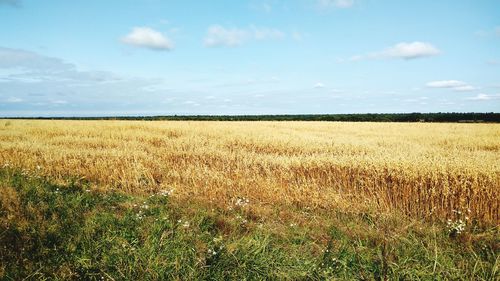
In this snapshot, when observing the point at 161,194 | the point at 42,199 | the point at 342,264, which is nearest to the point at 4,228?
the point at 42,199

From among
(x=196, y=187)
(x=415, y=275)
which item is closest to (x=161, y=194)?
(x=196, y=187)

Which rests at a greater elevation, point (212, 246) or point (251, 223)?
point (212, 246)

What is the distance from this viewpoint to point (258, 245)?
4.71 m

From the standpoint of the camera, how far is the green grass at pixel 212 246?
4125 millimetres

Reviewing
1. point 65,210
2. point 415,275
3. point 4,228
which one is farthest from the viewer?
point 65,210

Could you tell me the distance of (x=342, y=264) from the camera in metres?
4.29

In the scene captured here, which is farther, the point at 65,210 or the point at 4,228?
the point at 65,210

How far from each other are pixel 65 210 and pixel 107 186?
7.91 ft

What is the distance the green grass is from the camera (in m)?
4.12

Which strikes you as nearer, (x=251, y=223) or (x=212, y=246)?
(x=212, y=246)

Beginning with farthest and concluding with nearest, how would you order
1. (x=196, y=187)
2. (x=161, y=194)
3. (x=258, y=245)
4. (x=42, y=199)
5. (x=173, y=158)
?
1. (x=173, y=158)
2. (x=196, y=187)
3. (x=161, y=194)
4. (x=42, y=199)
5. (x=258, y=245)

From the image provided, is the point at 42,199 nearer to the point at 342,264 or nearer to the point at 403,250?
the point at 342,264

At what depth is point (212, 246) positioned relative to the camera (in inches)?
180

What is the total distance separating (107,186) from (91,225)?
3.23 metres
